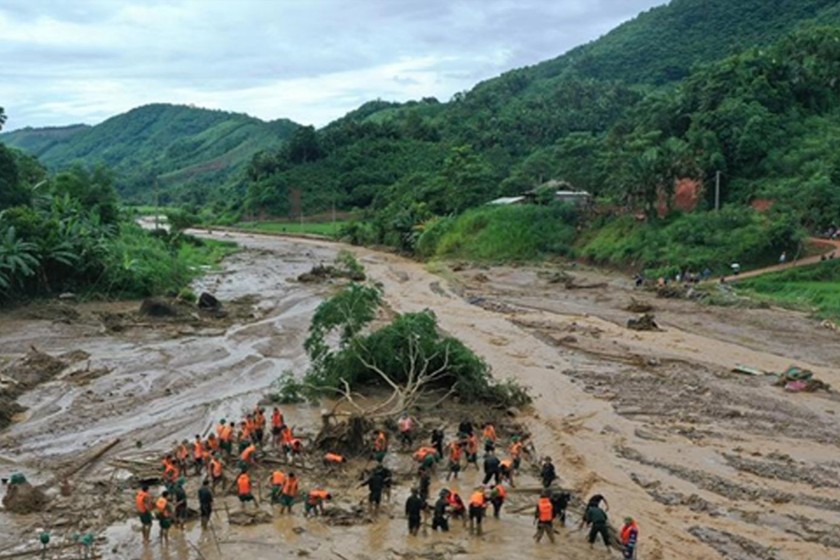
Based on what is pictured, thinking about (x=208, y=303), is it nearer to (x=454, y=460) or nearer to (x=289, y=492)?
(x=454, y=460)

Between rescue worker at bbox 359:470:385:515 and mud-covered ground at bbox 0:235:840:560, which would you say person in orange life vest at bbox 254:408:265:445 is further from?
rescue worker at bbox 359:470:385:515

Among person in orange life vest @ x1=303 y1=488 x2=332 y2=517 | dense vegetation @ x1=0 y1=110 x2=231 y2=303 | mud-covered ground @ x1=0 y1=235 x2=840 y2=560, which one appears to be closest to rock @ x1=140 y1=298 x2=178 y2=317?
mud-covered ground @ x1=0 y1=235 x2=840 y2=560

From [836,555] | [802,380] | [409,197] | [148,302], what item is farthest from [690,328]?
[409,197]

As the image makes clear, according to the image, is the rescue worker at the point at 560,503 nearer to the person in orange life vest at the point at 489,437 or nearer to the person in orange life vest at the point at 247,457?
the person in orange life vest at the point at 489,437

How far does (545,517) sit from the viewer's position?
16.7m

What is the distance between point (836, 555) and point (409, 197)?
7716 cm

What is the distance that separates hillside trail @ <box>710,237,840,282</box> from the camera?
48469 millimetres

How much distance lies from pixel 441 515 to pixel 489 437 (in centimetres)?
549

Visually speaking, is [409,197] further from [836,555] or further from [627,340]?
[836,555]

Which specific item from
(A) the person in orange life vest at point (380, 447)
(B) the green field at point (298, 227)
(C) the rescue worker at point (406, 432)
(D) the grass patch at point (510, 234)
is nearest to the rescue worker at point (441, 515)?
(A) the person in orange life vest at point (380, 447)

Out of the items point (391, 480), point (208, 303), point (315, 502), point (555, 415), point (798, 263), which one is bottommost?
point (555, 415)

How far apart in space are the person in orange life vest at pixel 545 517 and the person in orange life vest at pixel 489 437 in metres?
3.96

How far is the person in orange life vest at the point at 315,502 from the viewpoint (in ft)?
59.3

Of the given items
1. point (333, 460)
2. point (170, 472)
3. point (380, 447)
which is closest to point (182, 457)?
point (170, 472)
